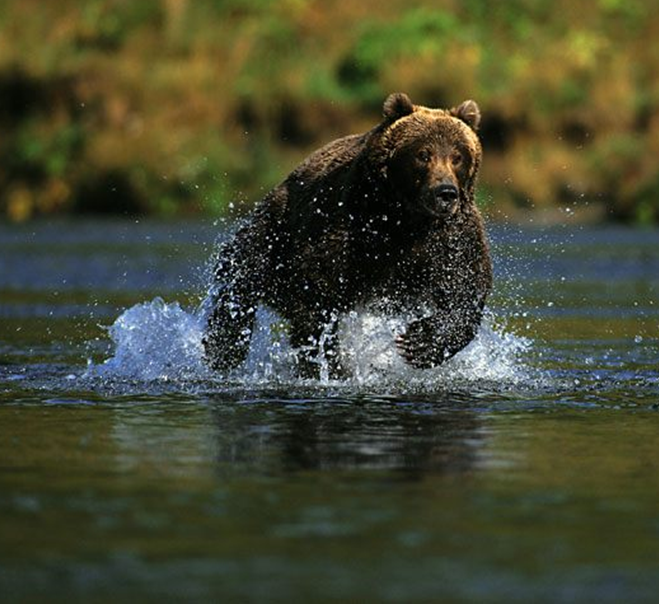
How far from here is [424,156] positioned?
29.3 feet

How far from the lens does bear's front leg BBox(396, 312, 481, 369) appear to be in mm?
9109

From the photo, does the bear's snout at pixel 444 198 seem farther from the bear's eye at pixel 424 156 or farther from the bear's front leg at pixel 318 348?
the bear's front leg at pixel 318 348

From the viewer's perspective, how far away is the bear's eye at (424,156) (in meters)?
8.94

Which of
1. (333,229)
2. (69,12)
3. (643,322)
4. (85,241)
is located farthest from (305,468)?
(69,12)

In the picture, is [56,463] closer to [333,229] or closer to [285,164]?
[333,229]

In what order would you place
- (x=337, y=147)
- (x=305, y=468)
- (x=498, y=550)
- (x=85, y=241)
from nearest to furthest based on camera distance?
(x=498, y=550)
(x=305, y=468)
(x=337, y=147)
(x=85, y=241)

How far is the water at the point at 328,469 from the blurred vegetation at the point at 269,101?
14909 millimetres

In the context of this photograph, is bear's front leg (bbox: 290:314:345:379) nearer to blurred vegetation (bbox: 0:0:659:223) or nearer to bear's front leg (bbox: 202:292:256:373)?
bear's front leg (bbox: 202:292:256:373)

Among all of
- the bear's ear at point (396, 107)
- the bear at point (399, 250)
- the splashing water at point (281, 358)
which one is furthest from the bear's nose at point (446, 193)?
the splashing water at point (281, 358)

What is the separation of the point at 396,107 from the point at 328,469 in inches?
135

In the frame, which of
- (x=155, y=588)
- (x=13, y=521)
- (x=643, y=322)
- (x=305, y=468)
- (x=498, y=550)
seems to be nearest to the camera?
(x=155, y=588)

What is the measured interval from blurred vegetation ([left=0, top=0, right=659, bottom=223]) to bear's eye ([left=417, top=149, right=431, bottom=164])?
17.0 m

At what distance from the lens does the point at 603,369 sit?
9.58 meters

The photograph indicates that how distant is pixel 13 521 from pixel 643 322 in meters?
8.08
